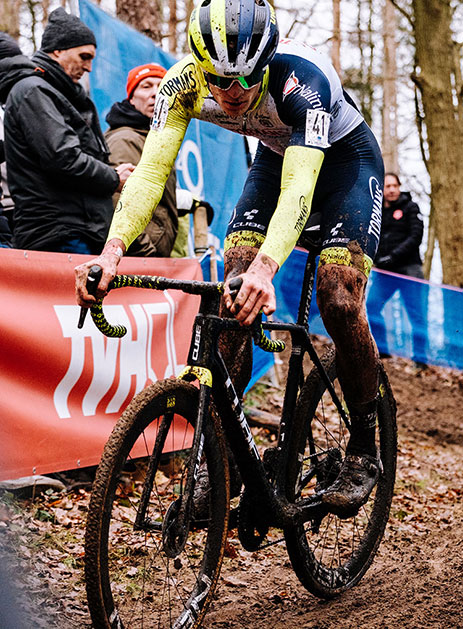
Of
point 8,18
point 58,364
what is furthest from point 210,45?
point 8,18

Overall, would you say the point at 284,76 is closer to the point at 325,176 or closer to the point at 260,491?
the point at 325,176

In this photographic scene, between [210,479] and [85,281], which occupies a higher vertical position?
[85,281]

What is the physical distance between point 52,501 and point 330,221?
264 centimetres

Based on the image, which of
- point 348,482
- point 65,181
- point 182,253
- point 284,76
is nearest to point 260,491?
point 348,482

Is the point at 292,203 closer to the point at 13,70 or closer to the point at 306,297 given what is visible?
the point at 306,297

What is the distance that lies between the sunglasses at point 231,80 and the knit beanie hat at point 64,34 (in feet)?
9.30

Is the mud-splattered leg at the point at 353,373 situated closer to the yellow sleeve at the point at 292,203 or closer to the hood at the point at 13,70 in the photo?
the yellow sleeve at the point at 292,203

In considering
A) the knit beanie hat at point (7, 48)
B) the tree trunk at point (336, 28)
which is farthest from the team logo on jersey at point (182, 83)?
the tree trunk at point (336, 28)

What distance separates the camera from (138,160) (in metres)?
6.16

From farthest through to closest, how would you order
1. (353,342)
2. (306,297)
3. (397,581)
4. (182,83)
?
(397,581) < (306,297) < (353,342) < (182,83)

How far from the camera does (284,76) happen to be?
319 centimetres

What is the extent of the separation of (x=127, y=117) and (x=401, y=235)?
18.3ft

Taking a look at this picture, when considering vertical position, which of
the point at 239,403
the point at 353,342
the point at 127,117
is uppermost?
the point at 127,117

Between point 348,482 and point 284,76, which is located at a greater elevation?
point 284,76
